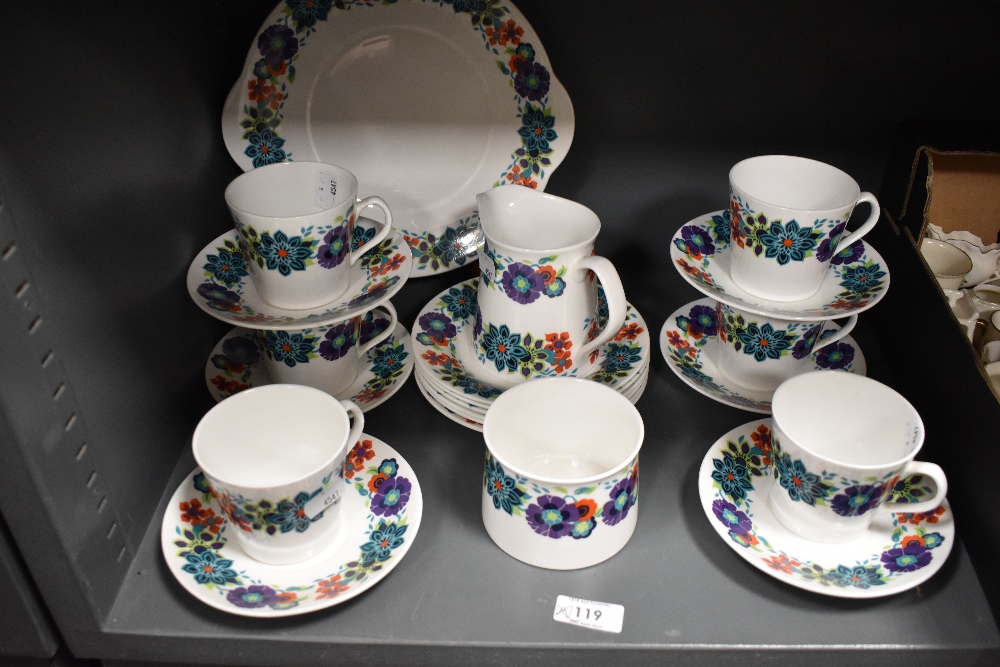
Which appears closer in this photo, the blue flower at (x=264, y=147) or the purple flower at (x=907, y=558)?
the purple flower at (x=907, y=558)

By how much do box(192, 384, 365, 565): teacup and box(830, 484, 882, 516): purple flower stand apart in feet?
1.18

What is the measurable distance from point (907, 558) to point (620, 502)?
222mm

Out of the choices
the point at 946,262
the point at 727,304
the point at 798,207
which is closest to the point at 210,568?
the point at 727,304

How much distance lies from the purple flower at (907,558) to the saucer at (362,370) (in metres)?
0.44

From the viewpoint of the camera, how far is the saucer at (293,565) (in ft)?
2.04

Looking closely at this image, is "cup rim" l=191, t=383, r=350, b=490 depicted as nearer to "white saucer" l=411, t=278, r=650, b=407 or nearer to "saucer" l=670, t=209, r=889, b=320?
"white saucer" l=411, t=278, r=650, b=407

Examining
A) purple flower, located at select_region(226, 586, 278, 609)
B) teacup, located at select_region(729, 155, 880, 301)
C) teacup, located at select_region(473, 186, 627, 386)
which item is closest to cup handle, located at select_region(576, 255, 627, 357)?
teacup, located at select_region(473, 186, 627, 386)

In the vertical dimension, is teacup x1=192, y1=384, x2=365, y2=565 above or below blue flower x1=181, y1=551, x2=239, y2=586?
above

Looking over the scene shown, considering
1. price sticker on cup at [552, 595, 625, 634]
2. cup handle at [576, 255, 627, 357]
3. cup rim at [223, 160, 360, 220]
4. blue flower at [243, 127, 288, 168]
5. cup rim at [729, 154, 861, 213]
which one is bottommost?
price sticker on cup at [552, 595, 625, 634]

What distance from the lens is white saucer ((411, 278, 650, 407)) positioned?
0.78m

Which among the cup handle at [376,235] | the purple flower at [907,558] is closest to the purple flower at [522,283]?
the cup handle at [376,235]

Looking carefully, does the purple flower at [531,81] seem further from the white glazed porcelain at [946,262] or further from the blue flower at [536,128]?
the white glazed porcelain at [946,262]

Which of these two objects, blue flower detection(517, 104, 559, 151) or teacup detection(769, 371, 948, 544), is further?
blue flower detection(517, 104, 559, 151)

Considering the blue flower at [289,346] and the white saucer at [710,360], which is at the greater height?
the blue flower at [289,346]
